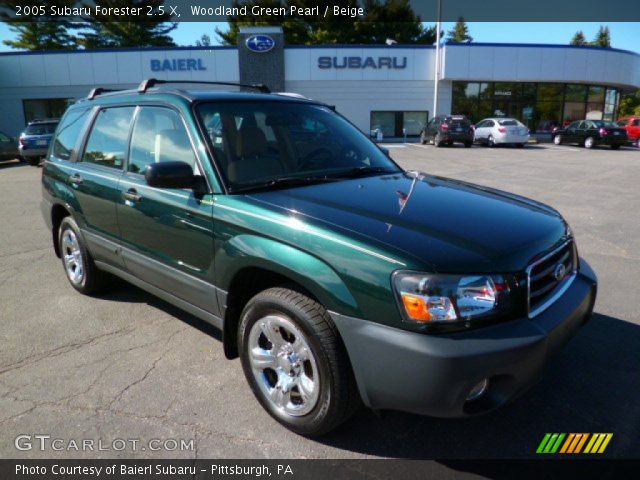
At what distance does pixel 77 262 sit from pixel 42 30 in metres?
49.7

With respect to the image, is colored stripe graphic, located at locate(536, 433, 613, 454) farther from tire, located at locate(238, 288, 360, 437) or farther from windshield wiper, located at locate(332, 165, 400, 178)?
windshield wiper, located at locate(332, 165, 400, 178)

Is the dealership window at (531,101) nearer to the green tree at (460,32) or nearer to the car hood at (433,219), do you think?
the car hood at (433,219)

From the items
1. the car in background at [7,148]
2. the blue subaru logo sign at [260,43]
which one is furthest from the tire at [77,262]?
the blue subaru logo sign at [260,43]

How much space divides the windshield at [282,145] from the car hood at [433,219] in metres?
0.24

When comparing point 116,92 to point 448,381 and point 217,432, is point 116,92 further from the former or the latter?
point 448,381

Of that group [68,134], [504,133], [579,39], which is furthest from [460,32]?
[68,134]

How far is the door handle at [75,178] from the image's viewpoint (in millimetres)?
4297

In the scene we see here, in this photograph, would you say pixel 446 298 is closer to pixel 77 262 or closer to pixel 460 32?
pixel 77 262

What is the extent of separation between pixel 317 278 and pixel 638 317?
3220 millimetres

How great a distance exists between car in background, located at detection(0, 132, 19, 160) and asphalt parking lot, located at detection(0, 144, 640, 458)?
1635 centimetres

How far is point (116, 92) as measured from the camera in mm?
4359

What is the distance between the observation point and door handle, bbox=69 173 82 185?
430 cm

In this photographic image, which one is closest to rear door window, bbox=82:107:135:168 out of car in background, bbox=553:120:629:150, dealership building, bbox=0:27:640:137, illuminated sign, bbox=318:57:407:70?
car in background, bbox=553:120:629:150

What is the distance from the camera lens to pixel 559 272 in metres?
2.70
